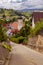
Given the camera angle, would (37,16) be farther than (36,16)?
No

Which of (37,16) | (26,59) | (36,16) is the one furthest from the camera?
(36,16)

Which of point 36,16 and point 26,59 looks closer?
point 26,59

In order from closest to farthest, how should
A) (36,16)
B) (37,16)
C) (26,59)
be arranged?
(26,59)
(37,16)
(36,16)

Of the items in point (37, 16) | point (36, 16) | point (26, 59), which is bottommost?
point (36, 16)

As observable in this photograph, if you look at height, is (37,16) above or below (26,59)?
below

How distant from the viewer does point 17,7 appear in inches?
1172

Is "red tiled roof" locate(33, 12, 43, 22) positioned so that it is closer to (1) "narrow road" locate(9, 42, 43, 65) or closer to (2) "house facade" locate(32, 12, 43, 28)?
(2) "house facade" locate(32, 12, 43, 28)

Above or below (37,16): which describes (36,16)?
below

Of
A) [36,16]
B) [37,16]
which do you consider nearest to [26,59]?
[37,16]

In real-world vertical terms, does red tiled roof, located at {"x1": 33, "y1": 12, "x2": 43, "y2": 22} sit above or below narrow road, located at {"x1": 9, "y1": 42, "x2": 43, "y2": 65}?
below

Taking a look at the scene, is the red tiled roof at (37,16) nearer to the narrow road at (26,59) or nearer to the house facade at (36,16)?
the house facade at (36,16)

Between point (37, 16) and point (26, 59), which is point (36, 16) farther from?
point (26, 59)

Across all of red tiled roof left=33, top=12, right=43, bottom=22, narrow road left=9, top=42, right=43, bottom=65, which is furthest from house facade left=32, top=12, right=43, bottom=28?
narrow road left=9, top=42, right=43, bottom=65

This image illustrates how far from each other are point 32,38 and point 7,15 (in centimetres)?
3222
